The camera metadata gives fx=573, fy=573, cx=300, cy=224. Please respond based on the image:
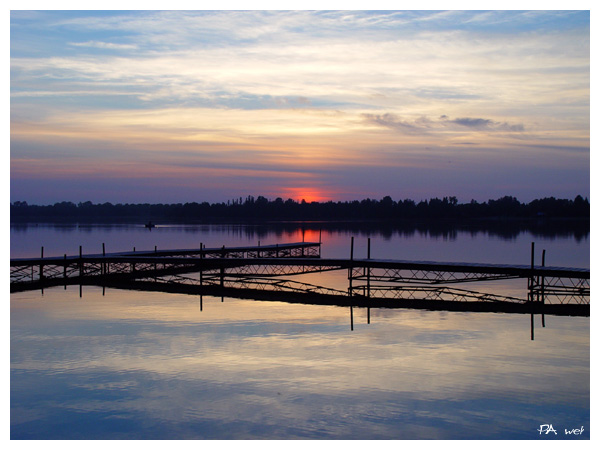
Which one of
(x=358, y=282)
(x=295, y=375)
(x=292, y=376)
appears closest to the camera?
(x=292, y=376)

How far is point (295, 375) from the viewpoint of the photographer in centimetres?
1978

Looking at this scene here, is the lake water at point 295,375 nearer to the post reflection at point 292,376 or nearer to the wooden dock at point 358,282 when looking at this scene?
the post reflection at point 292,376

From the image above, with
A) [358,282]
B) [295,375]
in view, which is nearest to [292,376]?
[295,375]

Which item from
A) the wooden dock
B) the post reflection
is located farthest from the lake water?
the wooden dock

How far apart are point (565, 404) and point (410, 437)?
18.7 feet

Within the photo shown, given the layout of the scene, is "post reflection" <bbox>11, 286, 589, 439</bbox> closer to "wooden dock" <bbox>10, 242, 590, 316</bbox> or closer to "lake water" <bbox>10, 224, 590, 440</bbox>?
"lake water" <bbox>10, 224, 590, 440</bbox>

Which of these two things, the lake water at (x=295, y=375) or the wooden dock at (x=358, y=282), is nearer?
the lake water at (x=295, y=375)

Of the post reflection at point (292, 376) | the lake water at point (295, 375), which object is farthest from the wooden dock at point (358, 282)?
the post reflection at point (292, 376)

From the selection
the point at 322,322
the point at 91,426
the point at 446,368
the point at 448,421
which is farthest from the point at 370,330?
the point at 91,426

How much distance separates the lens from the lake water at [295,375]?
51.1ft

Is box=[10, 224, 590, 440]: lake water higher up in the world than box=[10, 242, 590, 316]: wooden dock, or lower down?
lower down

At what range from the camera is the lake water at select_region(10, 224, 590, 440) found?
15578 millimetres

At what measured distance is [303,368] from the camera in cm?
2061

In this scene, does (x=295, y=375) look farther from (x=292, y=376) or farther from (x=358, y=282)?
(x=358, y=282)
